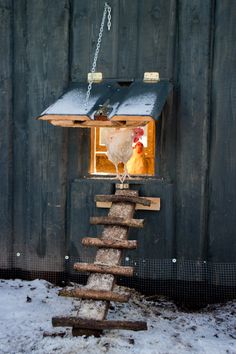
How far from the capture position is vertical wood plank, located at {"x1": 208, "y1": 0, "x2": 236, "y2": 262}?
16.7 ft

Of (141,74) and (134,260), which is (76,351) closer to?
(134,260)

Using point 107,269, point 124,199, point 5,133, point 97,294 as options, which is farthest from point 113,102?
point 97,294

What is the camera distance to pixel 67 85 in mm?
5465

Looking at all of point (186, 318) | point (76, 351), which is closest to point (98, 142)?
point (186, 318)

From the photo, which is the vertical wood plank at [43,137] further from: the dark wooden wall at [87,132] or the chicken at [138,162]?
the chicken at [138,162]

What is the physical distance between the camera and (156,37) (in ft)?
17.2

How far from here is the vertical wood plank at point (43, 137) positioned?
548 cm

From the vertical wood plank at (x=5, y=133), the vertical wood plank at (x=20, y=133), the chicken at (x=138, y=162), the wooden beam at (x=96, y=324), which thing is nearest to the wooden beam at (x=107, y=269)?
the wooden beam at (x=96, y=324)

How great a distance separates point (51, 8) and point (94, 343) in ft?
12.7

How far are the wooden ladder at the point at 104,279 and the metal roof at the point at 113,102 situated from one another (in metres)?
0.93

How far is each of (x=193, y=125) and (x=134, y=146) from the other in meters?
0.74

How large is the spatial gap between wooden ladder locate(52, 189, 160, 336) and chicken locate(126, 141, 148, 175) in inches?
27.8

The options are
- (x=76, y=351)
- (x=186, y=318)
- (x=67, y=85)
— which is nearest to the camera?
(x=76, y=351)

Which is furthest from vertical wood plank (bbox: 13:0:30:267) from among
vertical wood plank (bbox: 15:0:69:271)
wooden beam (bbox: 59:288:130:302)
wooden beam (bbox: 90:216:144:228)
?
wooden beam (bbox: 59:288:130:302)
